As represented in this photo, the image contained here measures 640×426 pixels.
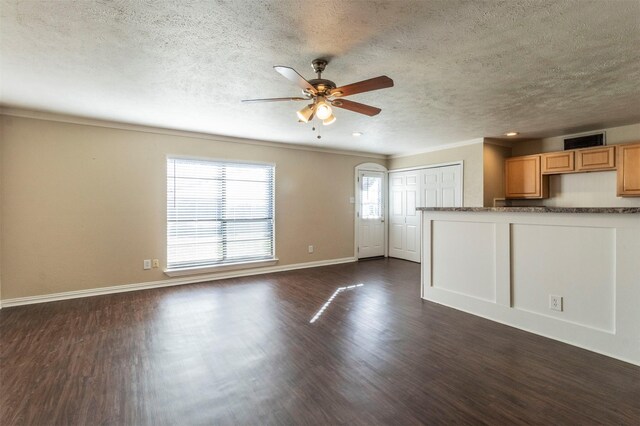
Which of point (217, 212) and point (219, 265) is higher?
point (217, 212)

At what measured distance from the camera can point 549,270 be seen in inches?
113

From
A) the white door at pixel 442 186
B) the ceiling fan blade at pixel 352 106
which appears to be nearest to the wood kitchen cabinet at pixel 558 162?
the white door at pixel 442 186

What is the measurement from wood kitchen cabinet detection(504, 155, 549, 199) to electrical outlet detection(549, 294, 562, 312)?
2.85 metres

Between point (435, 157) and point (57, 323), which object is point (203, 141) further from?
point (435, 157)

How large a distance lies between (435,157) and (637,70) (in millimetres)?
3483

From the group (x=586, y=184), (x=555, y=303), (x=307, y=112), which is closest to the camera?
(x=307, y=112)

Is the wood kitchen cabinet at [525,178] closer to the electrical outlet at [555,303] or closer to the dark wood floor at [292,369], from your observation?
the electrical outlet at [555,303]

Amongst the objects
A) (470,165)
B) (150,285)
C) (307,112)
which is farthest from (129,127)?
(470,165)

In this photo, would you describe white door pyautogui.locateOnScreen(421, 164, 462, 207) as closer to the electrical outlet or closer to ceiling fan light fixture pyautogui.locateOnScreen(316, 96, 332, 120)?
the electrical outlet

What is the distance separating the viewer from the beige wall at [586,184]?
433cm

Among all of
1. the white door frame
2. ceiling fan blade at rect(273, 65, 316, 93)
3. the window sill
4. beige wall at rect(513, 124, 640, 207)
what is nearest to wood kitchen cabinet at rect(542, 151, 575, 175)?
beige wall at rect(513, 124, 640, 207)

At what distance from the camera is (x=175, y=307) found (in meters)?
3.69

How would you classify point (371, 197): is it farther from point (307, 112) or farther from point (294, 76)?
point (294, 76)

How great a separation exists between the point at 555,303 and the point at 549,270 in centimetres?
30
